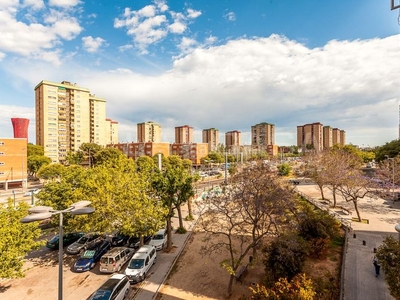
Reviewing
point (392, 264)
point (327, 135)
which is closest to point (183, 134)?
point (327, 135)

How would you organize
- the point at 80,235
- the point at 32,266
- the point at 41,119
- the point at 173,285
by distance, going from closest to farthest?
the point at 173,285
the point at 32,266
the point at 80,235
the point at 41,119

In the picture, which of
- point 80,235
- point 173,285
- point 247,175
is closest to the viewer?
point 173,285

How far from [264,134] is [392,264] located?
470ft

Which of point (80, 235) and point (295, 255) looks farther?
point (80, 235)

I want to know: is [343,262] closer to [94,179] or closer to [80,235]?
[94,179]

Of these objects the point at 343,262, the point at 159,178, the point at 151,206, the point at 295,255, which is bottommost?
the point at 343,262

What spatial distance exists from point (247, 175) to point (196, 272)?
7.14 m

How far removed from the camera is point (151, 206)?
16266 mm

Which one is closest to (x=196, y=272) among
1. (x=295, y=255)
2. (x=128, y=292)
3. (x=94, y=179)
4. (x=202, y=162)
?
(x=128, y=292)

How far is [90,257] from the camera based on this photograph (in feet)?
50.8

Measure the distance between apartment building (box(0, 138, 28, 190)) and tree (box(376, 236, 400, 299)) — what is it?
5485 cm

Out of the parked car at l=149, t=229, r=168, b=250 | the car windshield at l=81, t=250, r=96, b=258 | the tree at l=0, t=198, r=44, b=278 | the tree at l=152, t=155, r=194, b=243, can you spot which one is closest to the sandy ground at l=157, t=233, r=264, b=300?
the parked car at l=149, t=229, r=168, b=250

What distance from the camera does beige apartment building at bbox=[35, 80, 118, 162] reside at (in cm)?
6956

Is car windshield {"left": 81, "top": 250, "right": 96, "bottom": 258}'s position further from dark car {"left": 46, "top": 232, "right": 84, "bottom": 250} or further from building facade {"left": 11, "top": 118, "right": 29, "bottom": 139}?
building facade {"left": 11, "top": 118, "right": 29, "bottom": 139}
